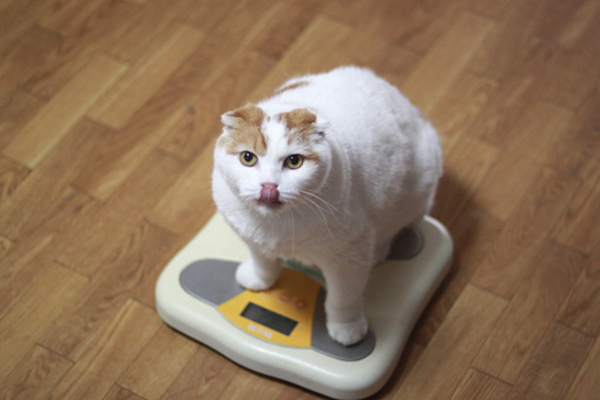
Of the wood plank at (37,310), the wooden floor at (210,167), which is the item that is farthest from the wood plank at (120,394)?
the wood plank at (37,310)

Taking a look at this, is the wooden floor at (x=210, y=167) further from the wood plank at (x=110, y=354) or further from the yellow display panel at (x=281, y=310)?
the yellow display panel at (x=281, y=310)

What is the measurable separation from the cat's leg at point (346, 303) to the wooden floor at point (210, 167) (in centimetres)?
17

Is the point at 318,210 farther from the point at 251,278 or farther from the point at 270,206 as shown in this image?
the point at 251,278

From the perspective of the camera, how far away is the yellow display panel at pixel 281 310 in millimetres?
1497

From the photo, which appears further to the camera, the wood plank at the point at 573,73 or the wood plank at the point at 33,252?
the wood plank at the point at 573,73

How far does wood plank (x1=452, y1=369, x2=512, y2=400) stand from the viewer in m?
1.49

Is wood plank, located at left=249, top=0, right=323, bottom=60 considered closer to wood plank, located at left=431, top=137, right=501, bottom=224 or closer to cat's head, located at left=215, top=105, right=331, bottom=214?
wood plank, located at left=431, top=137, right=501, bottom=224

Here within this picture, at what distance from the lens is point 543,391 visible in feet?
4.93

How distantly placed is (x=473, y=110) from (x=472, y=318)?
0.70 meters

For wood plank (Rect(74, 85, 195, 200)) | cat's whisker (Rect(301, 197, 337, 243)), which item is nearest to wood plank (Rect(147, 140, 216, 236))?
wood plank (Rect(74, 85, 195, 200))

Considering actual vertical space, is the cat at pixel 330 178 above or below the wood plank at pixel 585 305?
above

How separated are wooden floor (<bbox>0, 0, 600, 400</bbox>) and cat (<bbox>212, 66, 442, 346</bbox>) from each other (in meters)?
0.28

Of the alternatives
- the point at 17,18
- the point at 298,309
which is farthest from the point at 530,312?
the point at 17,18

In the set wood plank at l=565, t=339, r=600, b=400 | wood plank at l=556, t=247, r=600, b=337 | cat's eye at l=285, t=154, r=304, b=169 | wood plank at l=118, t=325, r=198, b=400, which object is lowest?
wood plank at l=565, t=339, r=600, b=400
